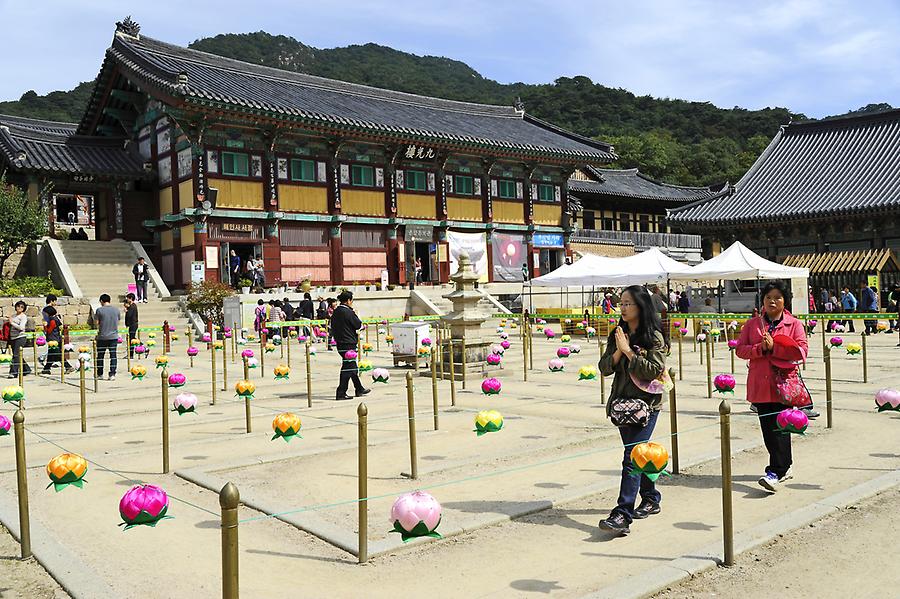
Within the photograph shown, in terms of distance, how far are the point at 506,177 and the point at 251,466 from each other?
98.6 feet

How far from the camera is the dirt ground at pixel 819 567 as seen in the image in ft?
12.9

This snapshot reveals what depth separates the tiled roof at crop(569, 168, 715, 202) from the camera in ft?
146

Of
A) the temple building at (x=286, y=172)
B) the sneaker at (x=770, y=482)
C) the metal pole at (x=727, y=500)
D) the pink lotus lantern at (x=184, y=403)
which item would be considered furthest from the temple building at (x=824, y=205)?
the pink lotus lantern at (x=184, y=403)

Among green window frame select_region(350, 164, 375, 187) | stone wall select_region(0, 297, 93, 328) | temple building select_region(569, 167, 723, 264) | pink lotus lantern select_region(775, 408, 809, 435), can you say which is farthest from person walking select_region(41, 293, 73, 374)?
temple building select_region(569, 167, 723, 264)

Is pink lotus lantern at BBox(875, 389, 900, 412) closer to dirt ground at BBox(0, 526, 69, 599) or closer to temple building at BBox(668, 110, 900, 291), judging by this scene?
dirt ground at BBox(0, 526, 69, 599)

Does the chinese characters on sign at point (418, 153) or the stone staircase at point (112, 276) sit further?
the chinese characters on sign at point (418, 153)

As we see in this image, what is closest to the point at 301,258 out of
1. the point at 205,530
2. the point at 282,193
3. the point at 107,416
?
the point at 282,193

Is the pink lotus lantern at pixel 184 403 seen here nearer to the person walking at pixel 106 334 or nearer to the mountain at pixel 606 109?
the person walking at pixel 106 334

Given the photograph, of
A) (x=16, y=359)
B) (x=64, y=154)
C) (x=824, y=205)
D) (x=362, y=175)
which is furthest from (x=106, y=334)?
(x=824, y=205)

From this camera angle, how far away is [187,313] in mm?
24016

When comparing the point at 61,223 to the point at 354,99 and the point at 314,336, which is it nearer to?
the point at 354,99

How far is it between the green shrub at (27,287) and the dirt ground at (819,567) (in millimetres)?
23308

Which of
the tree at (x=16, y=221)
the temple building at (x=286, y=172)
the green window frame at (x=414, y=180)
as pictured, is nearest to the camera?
the tree at (x=16, y=221)

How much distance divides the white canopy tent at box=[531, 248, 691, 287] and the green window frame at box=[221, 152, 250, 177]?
1224 cm
